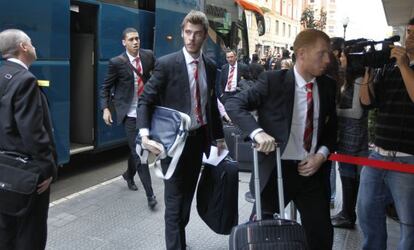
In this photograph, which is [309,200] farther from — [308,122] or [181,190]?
[181,190]

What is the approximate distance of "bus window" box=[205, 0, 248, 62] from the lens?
994cm

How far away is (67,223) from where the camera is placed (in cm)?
494

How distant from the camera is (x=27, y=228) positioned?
10.8 feet

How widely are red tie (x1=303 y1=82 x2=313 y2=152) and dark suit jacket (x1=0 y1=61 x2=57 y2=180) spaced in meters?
1.64

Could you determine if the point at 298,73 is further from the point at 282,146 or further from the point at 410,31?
the point at 410,31

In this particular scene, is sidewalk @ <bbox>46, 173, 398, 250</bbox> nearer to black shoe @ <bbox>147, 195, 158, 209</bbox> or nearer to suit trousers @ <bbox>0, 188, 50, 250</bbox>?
black shoe @ <bbox>147, 195, 158, 209</bbox>

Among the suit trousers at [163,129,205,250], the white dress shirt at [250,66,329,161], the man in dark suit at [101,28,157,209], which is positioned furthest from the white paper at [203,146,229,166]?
the man in dark suit at [101,28,157,209]

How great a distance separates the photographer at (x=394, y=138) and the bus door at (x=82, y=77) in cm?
423

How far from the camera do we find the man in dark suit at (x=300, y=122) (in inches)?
117

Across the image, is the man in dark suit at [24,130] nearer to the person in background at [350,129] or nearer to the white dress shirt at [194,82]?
the white dress shirt at [194,82]

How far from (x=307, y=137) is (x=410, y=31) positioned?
3.14 feet

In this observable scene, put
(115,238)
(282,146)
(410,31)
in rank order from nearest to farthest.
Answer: (282,146) < (410,31) < (115,238)

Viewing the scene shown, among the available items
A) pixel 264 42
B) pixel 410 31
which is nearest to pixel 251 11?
pixel 410 31

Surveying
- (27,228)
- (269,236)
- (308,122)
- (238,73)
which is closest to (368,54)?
(308,122)
